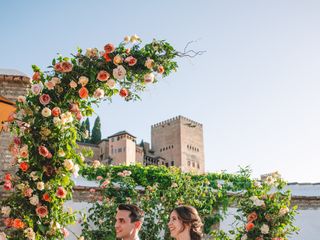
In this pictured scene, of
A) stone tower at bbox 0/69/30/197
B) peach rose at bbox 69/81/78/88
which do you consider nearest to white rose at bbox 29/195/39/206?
peach rose at bbox 69/81/78/88

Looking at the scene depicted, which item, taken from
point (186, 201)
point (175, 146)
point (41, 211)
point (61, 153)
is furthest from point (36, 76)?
point (175, 146)

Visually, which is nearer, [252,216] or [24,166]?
[24,166]

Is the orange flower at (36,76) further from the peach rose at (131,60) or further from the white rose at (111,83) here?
the peach rose at (131,60)

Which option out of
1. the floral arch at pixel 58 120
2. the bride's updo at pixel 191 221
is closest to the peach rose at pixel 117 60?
the floral arch at pixel 58 120

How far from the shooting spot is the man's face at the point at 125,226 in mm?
2660

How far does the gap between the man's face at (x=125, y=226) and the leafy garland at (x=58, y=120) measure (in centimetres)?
85

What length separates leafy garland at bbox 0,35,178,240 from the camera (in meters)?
3.32

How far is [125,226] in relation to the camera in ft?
8.77

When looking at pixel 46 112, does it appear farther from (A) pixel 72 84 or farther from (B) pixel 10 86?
(B) pixel 10 86

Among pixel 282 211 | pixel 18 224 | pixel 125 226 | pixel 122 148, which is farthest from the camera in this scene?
pixel 122 148

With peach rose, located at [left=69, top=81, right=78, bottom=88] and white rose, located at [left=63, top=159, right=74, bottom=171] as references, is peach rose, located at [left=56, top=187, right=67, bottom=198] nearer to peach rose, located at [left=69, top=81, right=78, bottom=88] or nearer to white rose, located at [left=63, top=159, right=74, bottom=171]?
white rose, located at [left=63, top=159, right=74, bottom=171]

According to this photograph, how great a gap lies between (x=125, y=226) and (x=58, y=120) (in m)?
1.26

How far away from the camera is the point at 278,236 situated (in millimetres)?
5496

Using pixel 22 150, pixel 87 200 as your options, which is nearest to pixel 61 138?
pixel 22 150
